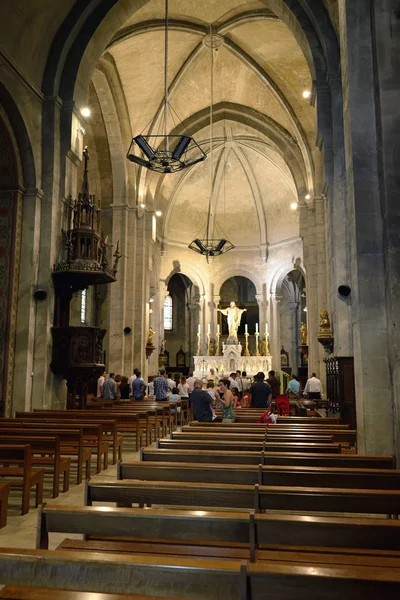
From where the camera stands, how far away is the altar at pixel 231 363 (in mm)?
25750

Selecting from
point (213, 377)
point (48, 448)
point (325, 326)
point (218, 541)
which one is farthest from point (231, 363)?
point (218, 541)

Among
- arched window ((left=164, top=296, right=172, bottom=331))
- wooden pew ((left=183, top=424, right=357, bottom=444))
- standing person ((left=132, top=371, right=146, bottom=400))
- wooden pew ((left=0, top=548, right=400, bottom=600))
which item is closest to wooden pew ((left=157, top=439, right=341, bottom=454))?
wooden pew ((left=183, top=424, right=357, bottom=444))

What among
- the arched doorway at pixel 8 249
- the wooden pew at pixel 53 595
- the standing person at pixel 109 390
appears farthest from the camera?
the standing person at pixel 109 390

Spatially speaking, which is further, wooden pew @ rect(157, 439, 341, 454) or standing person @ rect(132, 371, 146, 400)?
standing person @ rect(132, 371, 146, 400)

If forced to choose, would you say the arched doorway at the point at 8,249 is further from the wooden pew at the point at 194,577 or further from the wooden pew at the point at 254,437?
the wooden pew at the point at 194,577

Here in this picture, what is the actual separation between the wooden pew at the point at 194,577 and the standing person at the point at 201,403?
6.36 meters

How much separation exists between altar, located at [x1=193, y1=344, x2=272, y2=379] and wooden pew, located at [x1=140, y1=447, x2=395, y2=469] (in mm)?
21182

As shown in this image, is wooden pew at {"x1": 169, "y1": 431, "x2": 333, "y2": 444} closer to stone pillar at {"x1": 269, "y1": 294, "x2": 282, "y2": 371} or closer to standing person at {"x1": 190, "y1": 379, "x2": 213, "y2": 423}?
standing person at {"x1": 190, "y1": 379, "x2": 213, "y2": 423}

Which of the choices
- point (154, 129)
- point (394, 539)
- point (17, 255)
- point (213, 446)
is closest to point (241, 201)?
point (154, 129)

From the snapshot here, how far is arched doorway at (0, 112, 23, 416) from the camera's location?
10312 mm

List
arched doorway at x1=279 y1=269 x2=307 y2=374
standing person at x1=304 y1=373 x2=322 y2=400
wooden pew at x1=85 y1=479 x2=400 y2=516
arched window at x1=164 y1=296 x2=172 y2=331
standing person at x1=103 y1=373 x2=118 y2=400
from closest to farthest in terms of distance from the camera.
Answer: wooden pew at x1=85 y1=479 x2=400 y2=516
standing person at x1=103 y1=373 x2=118 y2=400
standing person at x1=304 y1=373 x2=322 y2=400
arched doorway at x1=279 y1=269 x2=307 y2=374
arched window at x1=164 y1=296 x2=172 y2=331

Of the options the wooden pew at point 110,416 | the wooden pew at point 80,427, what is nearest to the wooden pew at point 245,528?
the wooden pew at point 80,427

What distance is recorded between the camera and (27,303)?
10742 mm

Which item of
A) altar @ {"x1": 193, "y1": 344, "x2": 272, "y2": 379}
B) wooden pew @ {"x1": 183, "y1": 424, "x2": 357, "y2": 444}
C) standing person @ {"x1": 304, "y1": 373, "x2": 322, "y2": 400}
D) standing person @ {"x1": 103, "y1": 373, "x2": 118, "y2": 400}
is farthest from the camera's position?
altar @ {"x1": 193, "y1": 344, "x2": 272, "y2": 379}
